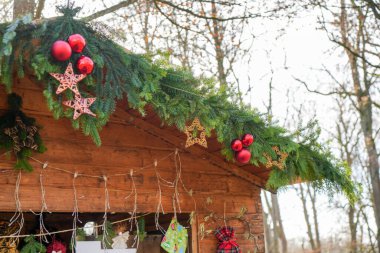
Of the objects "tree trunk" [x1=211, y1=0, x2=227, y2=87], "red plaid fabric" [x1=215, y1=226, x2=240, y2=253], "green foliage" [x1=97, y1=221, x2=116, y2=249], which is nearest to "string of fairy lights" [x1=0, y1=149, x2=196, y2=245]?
"green foliage" [x1=97, y1=221, x2=116, y2=249]

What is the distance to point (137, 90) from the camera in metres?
3.40

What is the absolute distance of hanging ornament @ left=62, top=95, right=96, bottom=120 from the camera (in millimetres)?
3182

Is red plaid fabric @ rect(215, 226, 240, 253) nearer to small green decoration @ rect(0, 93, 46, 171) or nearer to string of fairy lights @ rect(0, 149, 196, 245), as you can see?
string of fairy lights @ rect(0, 149, 196, 245)

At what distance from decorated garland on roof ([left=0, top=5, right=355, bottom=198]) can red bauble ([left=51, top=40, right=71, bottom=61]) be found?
63mm

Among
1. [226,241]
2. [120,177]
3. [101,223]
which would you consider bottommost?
[226,241]

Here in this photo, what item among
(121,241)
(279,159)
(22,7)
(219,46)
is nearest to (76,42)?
(279,159)

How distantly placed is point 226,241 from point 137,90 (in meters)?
1.91

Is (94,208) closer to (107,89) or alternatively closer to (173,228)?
(173,228)

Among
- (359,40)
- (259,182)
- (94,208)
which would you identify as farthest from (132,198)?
(359,40)

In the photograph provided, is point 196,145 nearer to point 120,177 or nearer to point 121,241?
point 120,177

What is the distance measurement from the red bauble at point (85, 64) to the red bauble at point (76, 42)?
0.07 metres

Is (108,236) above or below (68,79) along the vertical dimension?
below

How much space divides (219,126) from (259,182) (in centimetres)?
145

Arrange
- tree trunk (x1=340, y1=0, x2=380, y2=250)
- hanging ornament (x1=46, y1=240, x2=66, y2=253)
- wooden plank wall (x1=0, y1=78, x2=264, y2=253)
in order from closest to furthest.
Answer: wooden plank wall (x1=0, y1=78, x2=264, y2=253), hanging ornament (x1=46, y1=240, x2=66, y2=253), tree trunk (x1=340, y1=0, x2=380, y2=250)
